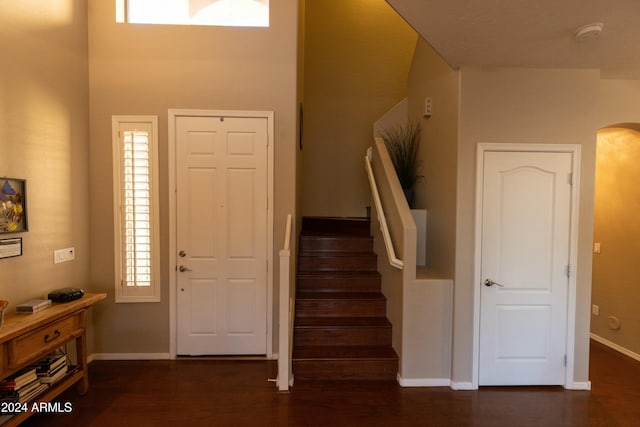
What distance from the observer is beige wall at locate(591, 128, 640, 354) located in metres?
3.68

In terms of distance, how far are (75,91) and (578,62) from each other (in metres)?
4.32

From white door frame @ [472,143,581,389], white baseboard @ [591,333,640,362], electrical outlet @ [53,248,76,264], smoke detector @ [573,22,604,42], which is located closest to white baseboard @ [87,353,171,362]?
electrical outlet @ [53,248,76,264]

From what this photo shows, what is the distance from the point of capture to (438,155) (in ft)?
11.0

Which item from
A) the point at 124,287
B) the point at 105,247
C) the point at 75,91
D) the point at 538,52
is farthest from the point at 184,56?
the point at 538,52

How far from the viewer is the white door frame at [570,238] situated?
9.60 feet

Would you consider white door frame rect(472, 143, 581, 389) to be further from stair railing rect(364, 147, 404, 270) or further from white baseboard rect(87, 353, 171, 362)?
white baseboard rect(87, 353, 171, 362)

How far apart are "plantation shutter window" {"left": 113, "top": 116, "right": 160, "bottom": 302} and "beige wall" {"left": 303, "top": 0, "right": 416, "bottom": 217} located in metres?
2.33

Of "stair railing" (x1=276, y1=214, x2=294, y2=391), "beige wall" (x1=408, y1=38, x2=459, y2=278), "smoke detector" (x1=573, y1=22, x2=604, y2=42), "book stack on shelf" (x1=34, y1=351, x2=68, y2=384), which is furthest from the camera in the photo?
"beige wall" (x1=408, y1=38, x2=459, y2=278)

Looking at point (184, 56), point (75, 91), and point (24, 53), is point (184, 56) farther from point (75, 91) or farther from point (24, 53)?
point (24, 53)

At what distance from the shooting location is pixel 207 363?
11.2ft

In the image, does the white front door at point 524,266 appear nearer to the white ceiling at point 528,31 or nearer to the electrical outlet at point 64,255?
the white ceiling at point 528,31

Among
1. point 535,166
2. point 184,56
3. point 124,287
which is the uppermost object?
point 184,56

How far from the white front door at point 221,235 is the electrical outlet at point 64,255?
2.89 ft

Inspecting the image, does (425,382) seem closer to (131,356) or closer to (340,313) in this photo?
(340,313)
